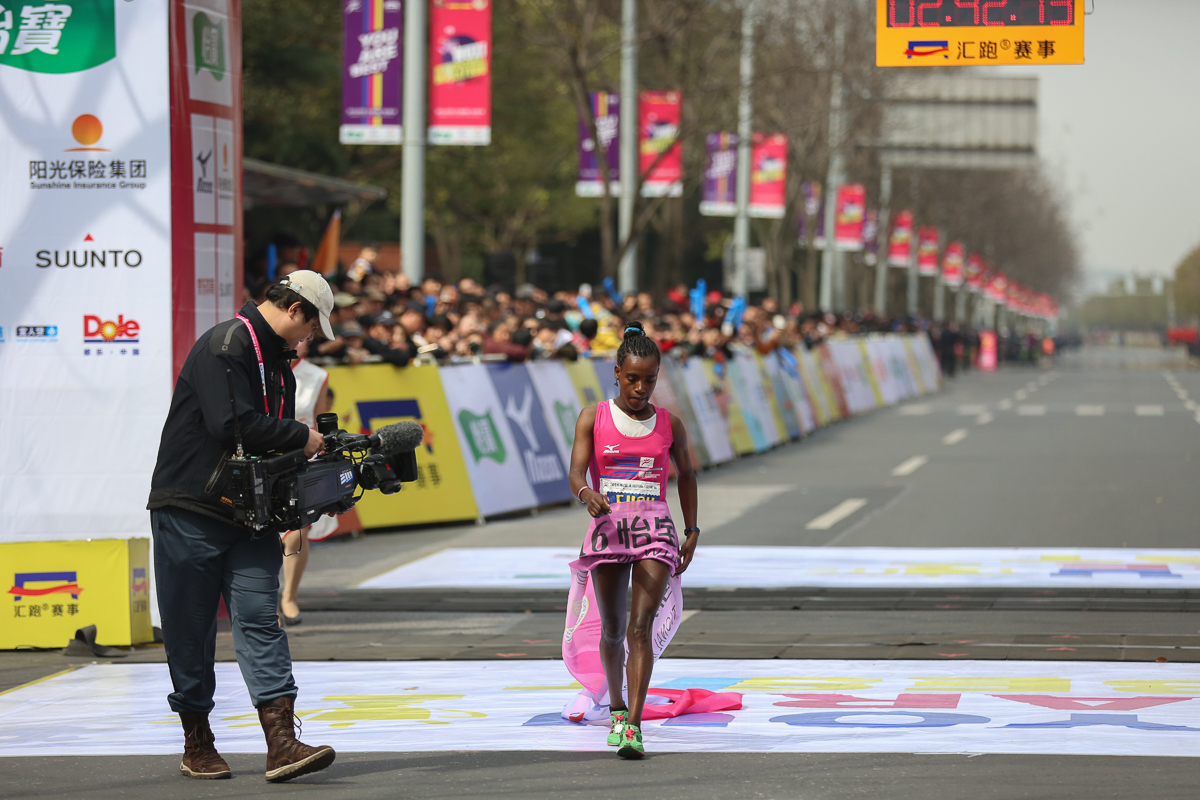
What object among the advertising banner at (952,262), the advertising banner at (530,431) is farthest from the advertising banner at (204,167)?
the advertising banner at (952,262)

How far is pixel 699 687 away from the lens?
766 cm

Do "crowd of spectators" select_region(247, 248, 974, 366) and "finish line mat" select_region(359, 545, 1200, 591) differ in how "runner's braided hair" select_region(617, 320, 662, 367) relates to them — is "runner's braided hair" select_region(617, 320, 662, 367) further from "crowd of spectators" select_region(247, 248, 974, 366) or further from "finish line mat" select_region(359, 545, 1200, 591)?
"crowd of spectators" select_region(247, 248, 974, 366)

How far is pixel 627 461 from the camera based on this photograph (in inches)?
254

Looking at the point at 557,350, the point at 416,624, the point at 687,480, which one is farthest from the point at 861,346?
the point at 687,480

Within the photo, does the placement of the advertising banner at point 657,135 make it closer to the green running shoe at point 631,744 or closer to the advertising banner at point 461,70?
the advertising banner at point 461,70

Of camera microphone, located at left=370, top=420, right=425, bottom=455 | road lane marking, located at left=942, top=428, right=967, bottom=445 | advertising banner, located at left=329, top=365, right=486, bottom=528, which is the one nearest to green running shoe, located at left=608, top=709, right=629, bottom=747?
camera microphone, located at left=370, top=420, right=425, bottom=455

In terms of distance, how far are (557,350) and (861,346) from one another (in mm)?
20248

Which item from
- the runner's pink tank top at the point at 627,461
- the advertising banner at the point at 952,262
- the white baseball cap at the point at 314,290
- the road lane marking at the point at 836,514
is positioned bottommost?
the road lane marking at the point at 836,514

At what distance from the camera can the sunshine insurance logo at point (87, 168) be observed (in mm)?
9305

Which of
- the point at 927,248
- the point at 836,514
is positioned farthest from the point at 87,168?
the point at 927,248

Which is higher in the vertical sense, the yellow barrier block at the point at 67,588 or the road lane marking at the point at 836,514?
the yellow barrier block at the point at 67,588

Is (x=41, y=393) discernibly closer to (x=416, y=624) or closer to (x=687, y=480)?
(x=416, y=624)

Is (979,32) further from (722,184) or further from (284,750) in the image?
(722,184)

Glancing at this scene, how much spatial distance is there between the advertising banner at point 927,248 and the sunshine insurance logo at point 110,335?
67351 millimetres
